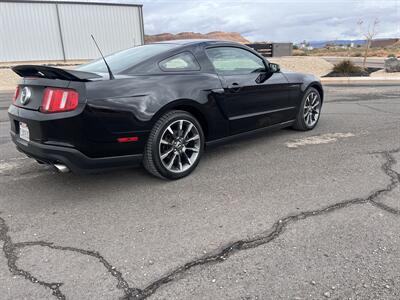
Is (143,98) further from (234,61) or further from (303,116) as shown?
(303,116)

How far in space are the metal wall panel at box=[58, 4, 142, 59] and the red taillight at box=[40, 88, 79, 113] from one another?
2384 centimetres

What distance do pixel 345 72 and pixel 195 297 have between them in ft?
53.8

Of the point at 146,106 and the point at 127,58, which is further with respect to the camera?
the point at 127,58

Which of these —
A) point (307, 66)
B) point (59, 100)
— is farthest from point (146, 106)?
point (307, 66)

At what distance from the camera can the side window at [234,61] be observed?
445 cm

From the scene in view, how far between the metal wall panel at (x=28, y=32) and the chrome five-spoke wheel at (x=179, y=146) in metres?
23.7

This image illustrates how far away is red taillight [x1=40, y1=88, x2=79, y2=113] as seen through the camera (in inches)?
128

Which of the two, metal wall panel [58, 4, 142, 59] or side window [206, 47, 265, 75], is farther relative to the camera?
metal wall panel [58, 4, 142, 59]

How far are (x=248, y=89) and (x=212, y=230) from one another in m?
2.23

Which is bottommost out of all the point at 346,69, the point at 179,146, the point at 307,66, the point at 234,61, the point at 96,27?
the point at 179,146

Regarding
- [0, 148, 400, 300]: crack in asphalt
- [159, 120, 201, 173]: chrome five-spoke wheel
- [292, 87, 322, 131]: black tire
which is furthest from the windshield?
[292, 87, 322, 131]: black tire

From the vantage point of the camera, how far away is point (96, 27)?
25688mm

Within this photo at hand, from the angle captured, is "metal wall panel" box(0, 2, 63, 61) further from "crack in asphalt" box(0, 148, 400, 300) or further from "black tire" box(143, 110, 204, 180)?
"crack in asphalt" box(0, 148, 400, 300)

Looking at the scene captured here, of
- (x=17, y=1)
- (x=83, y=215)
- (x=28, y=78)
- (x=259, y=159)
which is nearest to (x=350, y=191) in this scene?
(x=259, y=159)
